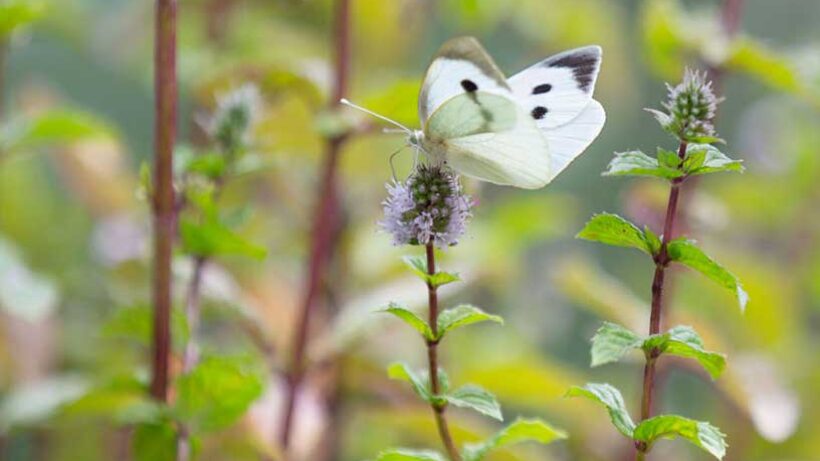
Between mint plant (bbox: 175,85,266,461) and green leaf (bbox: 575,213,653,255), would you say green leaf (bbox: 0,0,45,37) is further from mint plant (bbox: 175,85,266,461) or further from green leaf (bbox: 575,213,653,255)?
green leaf (bbox: 575,213,653,255)

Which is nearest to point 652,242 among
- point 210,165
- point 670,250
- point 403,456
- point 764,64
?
point 670,250

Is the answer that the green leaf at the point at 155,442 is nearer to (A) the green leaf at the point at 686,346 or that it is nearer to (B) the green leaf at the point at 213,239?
(B) the green leaf at the point at 213,239

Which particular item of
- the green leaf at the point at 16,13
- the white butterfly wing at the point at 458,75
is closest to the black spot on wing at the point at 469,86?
the white butterfly wing at the point at 458,75

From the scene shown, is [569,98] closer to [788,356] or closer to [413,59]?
[788,356]

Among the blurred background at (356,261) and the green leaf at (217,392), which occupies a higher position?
the blurred background at (356,261)

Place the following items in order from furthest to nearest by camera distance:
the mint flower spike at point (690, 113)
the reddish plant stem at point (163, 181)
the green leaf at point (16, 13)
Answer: the green leaf at point (16, 13) → the reddish plant stem at point (163, 181) → the mint flower spike at point (690, 113)

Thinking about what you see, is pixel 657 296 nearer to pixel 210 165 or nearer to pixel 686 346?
pixel 686 346
